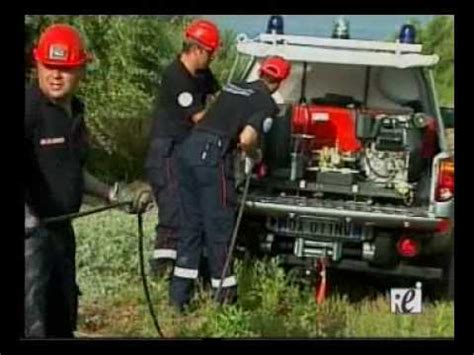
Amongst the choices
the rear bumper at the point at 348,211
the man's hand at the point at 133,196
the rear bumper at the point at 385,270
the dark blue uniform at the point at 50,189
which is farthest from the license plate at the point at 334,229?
the dark blue uniform at the point at 50,189

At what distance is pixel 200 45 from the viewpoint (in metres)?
7.40

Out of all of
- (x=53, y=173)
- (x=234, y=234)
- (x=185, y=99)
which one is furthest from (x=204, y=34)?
(x=53, y=173)

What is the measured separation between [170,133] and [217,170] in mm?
324

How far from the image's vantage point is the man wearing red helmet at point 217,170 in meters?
7.25

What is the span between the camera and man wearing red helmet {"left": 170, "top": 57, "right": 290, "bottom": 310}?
7255mm

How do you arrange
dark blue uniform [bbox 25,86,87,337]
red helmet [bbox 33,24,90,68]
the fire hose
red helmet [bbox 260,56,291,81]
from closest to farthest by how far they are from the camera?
dark blue uniform [bbox 25,86,87,337], red helmet [bbox 33,24,90,68], the fire hose, red helmet [bbox 260,56,291,81]

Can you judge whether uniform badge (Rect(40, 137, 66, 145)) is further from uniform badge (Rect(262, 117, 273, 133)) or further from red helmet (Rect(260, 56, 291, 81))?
red helmet (Rect(260, 56, 291, 81))

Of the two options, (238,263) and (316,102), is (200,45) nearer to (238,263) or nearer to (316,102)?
(316,102)

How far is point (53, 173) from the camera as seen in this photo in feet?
22.5

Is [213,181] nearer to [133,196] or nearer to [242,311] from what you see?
[133,196]

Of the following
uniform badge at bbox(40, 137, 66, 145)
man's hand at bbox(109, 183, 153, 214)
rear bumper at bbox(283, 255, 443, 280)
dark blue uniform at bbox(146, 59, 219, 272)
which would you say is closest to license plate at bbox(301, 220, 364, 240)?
rear bumper at bbox(283, 255, 443, 280)

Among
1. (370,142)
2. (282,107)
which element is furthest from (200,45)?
(370,142)

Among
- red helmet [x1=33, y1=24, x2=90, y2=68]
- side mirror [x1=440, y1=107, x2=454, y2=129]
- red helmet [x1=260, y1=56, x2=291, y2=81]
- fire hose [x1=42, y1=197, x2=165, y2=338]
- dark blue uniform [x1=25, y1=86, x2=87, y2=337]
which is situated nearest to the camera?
dark blue uniform [x1=25, y1=86, x2=87, y2=337]
